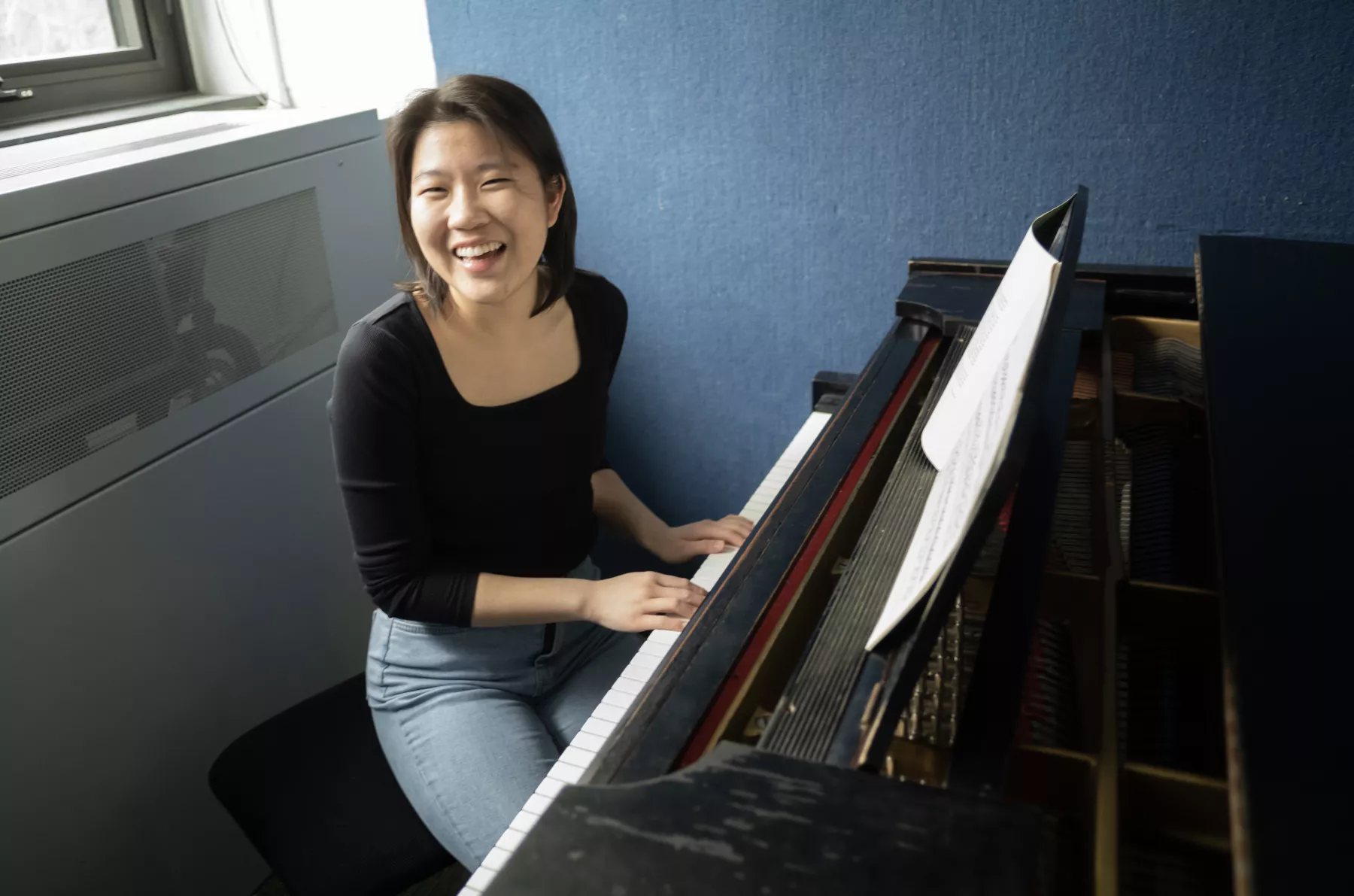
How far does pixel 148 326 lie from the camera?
146 cm

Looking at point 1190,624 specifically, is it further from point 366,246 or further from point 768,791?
point 366,246

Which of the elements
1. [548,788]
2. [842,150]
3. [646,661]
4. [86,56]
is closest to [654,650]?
[646,661]

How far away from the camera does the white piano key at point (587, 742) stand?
98cm

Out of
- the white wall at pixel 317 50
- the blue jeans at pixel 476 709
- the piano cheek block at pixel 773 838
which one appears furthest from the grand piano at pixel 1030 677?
the white wall at pixel 317 50

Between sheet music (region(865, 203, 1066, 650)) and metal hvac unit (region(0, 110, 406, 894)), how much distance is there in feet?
3.64

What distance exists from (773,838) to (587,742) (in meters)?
0.44

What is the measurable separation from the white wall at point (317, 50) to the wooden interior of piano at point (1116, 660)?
1.35 metres

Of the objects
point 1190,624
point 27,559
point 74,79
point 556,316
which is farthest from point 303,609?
point 1190,624

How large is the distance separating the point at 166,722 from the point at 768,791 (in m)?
1.27

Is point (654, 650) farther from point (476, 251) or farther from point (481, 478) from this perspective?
point (476, 251)

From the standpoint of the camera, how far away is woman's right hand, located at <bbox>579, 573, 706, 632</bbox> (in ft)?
3.82

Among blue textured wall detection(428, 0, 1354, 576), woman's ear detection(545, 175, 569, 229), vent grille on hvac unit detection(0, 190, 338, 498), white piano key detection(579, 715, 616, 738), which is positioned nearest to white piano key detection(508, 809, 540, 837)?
white piano key detection(579, 715, 616, 738)

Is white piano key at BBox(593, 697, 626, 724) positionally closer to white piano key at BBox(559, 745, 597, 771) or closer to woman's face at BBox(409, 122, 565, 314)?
white piano key at BBox(559, 745, 597, 771)

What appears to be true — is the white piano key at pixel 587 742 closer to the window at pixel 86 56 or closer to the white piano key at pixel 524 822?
the white piano key at pixel 524 822
